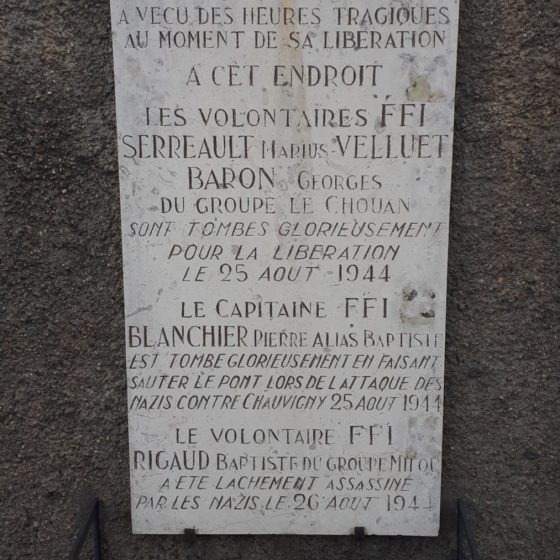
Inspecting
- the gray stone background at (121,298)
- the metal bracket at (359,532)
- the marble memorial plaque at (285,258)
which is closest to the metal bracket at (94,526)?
the gray stone background at (121,298)

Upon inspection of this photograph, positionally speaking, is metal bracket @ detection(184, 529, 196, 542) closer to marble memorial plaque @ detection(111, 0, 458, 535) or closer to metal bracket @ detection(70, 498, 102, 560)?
marble memorial plaque @ detection(111, 0, 458, 535)

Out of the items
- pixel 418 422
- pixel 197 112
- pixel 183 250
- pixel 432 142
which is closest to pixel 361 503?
pixel 418 422

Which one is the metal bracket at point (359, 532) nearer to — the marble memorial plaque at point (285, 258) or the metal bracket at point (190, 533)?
the marble memorial plaque at point (285, 258)

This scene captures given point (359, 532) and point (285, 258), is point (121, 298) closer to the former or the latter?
point (285, 258)

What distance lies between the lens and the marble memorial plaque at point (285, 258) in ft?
7.29

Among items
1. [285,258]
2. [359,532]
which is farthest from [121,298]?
[359,532]

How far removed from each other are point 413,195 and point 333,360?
2.32 feet

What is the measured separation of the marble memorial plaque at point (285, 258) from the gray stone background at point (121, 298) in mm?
117

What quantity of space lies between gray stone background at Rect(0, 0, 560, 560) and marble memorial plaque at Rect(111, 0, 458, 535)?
0.38ft

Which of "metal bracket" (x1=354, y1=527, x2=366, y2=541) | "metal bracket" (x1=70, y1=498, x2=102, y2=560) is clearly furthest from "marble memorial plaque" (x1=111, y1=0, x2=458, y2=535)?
"metal bracket" (x1=70, y1=498, x2=102, y2=560)

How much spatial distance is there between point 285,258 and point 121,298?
2.23 feet

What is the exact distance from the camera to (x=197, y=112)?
225 centimetres

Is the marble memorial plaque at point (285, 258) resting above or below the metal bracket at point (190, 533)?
above

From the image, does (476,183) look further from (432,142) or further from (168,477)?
(168,477)
